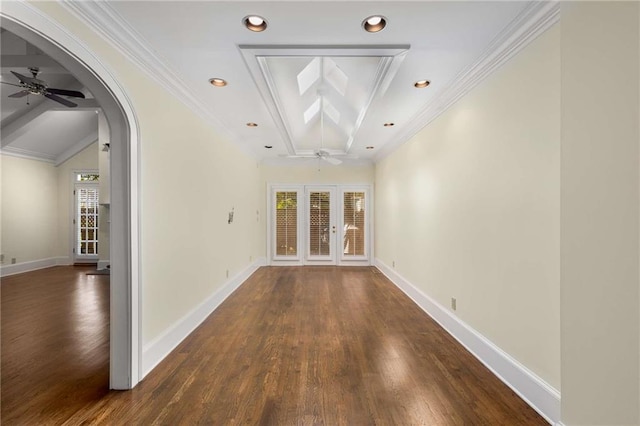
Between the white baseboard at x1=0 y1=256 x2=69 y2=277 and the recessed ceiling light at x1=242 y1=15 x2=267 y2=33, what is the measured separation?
762 centimetres

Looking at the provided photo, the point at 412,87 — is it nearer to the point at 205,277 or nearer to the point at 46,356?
the point at 205,277

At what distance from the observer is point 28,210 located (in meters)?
6.29

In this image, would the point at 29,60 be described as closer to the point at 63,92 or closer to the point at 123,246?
the point at 63,92

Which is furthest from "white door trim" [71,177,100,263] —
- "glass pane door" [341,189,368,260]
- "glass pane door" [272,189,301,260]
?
"glass pane door" [341,189,368,260]

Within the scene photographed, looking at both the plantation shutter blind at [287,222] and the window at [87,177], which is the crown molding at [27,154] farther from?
the plantation shutter blind at [287,222]

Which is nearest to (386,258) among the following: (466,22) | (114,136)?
(466,22)

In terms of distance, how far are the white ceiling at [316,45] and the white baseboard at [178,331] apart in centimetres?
232

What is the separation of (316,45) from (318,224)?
4933mm

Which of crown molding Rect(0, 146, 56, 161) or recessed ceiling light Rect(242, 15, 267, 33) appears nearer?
recessed ceiling light Rect(242, 15, 267, 33)

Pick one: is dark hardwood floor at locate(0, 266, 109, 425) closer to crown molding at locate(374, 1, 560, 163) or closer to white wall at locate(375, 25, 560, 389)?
white wall at locate(375, 25, 560, 389)

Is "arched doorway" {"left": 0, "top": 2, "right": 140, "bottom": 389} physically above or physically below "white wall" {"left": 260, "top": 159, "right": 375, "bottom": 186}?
below

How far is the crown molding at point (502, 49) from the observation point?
1711mm

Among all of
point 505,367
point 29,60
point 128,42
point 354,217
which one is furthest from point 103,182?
point 505,367

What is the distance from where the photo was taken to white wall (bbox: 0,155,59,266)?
590 centimetres
